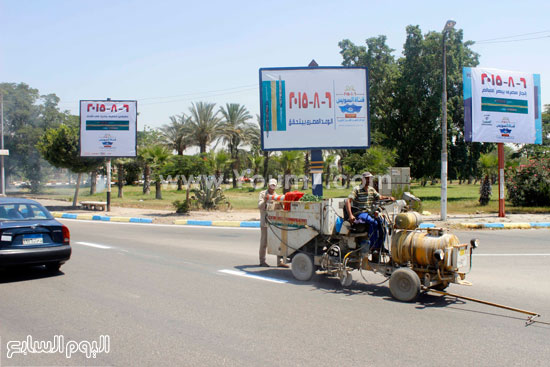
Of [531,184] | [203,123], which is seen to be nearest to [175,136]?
[203,123]

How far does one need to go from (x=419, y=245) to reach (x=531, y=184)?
72.4 ft

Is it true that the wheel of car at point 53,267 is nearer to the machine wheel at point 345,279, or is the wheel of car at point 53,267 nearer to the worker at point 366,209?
the machine wheel at point 345,279

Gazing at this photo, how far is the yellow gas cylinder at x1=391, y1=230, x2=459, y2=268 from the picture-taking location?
6.64m

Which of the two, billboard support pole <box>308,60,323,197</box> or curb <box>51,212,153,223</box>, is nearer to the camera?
billboard support pole <box>308,60,323,197</box>

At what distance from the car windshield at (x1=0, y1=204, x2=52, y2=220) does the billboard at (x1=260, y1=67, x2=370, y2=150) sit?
34.1ft

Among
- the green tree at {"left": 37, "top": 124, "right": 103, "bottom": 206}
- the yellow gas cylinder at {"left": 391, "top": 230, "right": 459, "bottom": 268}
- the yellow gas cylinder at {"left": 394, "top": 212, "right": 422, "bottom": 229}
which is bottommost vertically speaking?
the yellow gas cylinder at {"left": 391, "top": 230, "right": 459, "bottom": 268}

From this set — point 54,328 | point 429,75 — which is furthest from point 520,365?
point 429,75

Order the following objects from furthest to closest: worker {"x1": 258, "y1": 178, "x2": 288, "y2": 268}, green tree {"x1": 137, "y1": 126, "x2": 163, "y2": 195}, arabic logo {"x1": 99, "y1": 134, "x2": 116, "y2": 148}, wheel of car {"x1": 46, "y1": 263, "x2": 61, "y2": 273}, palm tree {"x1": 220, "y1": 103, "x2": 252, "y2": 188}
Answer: palm tree {"x1": 220, "y1": 103, "x2": 252, "y2": 188} < green tree {"x1": 137, "y1": 126, "x2": 163, "y2": 195} < arabic logo {"x1": 99, "y1": 134, "x2": 116, "y2": 148} < worker {"x1": 258, "y1": 178, "x2": 288, "y2": 268} < wheel of car {"x1": 46, "y1": 263, "x2": 61, "y2": 273}

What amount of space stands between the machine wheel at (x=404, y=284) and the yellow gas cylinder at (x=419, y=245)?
228 mm

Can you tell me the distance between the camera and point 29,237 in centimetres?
823

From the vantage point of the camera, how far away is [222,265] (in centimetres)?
1001

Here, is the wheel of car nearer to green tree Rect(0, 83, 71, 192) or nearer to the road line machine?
the road line machine

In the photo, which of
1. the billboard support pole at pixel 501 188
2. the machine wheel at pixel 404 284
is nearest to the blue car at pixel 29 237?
the machine wheel at pixel 404 284

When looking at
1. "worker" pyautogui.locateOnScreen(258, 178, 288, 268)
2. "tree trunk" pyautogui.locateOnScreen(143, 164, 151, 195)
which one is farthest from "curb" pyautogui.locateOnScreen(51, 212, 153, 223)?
"tree trunk" pyautogui.locateOnScreen(143, 164, 151, 195)
